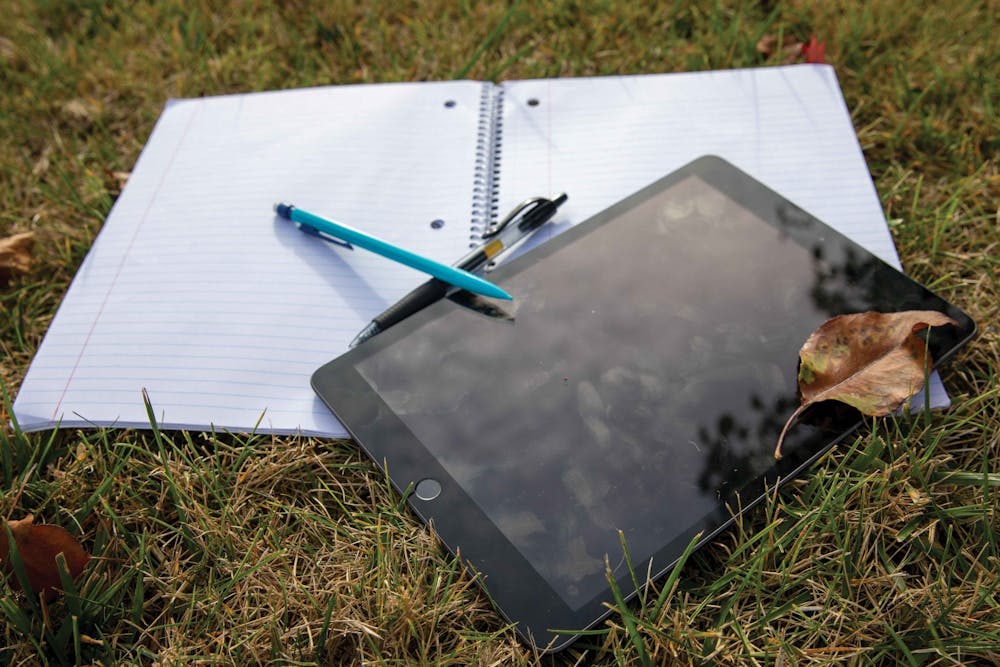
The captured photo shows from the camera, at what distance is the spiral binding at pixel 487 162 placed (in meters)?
1.47

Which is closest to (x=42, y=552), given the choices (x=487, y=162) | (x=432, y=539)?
(x=432, y=539)

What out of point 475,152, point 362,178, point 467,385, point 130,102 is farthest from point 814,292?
point 130,102

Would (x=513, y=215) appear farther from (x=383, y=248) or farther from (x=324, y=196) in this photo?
(x=324, y=196)

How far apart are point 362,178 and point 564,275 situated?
1.63 feet

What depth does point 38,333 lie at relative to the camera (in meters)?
1.41

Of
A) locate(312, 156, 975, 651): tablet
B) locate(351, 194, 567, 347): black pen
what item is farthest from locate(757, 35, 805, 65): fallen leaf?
locate(351, 194, 567, 347): black pen

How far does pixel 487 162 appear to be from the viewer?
158 cm

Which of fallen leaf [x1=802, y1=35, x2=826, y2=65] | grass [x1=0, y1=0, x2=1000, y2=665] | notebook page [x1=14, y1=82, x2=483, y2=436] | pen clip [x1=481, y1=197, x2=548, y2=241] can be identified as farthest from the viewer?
fallen leaf [x1=802, y1=35, x2=826, y2=65]

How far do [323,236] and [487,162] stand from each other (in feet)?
1.17

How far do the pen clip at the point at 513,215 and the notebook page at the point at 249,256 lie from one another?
7 cm

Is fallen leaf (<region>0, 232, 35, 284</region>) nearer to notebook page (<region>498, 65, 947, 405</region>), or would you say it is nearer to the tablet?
the tablet

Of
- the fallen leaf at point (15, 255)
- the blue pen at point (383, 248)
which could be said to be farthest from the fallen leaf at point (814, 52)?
the fallen leaf at point (15, 255)

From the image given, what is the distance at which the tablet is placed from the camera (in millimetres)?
1009

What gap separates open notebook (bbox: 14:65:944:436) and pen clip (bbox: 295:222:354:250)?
2 centimetres
